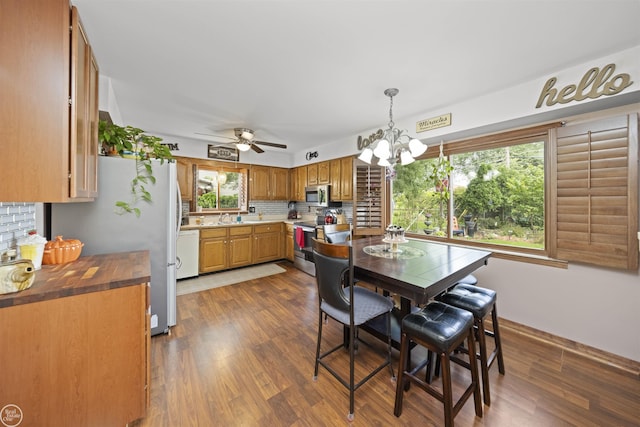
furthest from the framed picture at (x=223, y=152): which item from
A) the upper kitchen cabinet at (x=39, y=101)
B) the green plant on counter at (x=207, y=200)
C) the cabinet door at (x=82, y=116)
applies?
the upper kitchen cabinet at (x=39, y=101)

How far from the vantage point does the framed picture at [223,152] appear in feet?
14.3

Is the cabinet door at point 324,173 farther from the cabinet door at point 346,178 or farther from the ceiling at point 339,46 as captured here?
the ceiling at point 339,46

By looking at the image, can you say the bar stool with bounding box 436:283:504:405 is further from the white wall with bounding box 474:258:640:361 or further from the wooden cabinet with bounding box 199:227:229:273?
the wooden cabinet with bounding box 199:227:229:273

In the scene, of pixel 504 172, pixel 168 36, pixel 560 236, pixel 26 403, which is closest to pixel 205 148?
pixel 168 36

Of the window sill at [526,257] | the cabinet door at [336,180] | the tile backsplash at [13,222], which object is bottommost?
the window sill at [526,257]

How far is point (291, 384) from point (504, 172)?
305 cm

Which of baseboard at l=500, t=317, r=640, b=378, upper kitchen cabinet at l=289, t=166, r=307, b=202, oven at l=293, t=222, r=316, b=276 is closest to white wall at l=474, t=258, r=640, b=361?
baseboard at l=500, t=317, r=640, b=378

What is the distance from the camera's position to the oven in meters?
4.10

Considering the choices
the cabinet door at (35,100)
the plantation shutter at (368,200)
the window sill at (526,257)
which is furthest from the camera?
the plantation shutter at (368,200)

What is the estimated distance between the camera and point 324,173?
444 cm

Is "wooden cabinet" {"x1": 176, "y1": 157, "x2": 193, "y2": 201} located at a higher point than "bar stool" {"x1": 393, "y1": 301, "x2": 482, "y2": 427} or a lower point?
higher

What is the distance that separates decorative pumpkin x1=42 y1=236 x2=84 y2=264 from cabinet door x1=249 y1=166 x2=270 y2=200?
3.38m

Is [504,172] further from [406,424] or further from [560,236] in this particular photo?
[406,424]

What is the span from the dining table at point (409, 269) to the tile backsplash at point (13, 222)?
212cm
